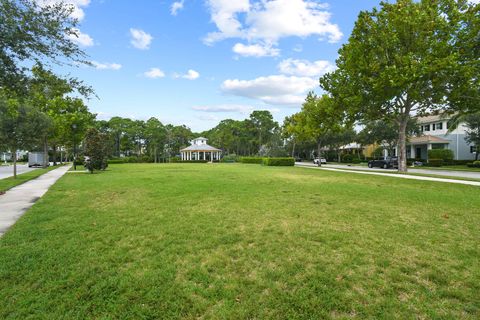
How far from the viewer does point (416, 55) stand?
683 inches

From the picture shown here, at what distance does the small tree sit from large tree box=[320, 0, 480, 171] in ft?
63.5

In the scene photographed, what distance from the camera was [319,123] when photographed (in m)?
26.3

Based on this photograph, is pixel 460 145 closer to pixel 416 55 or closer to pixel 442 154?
pixel 442 154

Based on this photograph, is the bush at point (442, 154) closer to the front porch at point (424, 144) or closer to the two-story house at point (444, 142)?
the two-story house at point (444, 142)

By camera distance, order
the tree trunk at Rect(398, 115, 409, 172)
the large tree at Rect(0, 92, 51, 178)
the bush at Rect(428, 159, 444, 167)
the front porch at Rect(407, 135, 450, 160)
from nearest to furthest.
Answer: the large tree at Rect(0, 92, 51, 178)
the tree trunk at Rect(398, 115, 409, 172)
the bush at Rect(428, 159, 444, 167)
the front porch at Rect(407, 135, 450, 160)

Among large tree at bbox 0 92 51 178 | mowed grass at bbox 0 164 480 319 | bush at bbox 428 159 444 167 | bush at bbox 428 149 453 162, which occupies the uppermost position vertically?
large tree at bbox 0 92 51 178

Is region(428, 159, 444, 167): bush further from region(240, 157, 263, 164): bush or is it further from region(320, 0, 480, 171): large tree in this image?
region(240, 157, 263, 164): bush

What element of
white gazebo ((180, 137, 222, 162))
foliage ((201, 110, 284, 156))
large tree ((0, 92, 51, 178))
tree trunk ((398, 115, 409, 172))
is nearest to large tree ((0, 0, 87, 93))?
large tree ((0, 92, 51, 178))

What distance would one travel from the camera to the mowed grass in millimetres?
2701

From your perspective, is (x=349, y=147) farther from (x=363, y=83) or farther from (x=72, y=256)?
(x=72, y=256)

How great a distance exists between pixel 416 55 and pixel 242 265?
19.5 m

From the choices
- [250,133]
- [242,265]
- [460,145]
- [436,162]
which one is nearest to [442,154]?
[436,162]

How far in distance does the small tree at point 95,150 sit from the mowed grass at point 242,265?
15726 millimetres

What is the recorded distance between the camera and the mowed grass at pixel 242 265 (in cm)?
270
